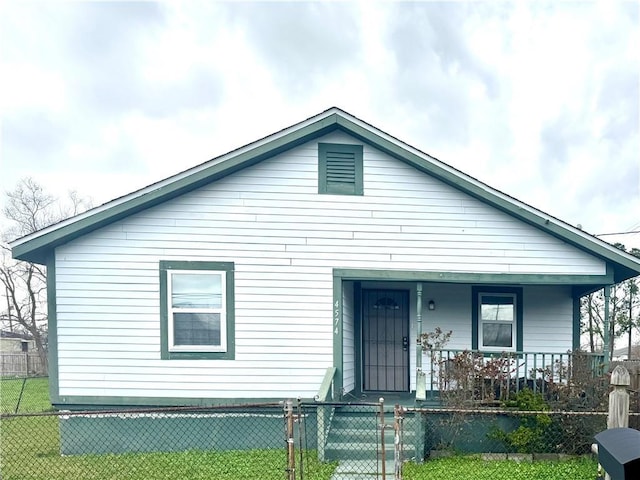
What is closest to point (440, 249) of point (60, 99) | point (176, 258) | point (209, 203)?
point (209, 203)

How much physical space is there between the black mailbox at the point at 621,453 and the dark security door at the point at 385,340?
755cm

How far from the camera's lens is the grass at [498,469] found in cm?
560

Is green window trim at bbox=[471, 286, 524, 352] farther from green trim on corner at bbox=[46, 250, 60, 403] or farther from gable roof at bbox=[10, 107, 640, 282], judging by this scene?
green trim on corner at bbox=[46, 250, 60, 403]

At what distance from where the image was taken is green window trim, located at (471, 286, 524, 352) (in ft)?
28.6

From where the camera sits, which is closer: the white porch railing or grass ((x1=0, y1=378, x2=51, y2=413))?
the white porch railing

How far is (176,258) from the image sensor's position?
740 cm

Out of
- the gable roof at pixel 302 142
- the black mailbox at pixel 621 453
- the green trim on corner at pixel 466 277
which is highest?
the gable roof at pixel 302 142

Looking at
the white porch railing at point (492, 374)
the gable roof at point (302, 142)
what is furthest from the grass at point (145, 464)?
the gable roof at point (302, 142)

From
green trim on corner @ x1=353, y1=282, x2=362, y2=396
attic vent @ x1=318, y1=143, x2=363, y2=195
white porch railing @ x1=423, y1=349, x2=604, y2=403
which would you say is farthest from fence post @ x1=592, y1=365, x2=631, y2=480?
green trim on corner @ x1=353, y1=282, x2=362, y2=396

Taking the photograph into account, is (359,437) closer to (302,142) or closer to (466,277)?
(466,277)

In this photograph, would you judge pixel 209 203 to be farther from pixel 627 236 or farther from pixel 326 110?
pixel 627 236

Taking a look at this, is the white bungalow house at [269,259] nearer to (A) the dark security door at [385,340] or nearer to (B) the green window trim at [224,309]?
(B) the green window trim at [224,309]

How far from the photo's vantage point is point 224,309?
739 cm

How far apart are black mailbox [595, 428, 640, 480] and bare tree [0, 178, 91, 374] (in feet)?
101
